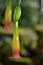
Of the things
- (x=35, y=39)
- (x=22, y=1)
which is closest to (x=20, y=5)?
(x=22, y=1)

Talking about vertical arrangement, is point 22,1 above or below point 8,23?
above

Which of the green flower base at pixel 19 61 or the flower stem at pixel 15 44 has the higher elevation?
the flower stem at pixel 15 44

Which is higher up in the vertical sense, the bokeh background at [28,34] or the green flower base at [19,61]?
the bokeh background at [28,34]

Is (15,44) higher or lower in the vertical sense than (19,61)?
higher

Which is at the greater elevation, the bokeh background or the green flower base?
the bokeh background

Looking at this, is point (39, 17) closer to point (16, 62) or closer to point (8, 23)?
point (8, 23)

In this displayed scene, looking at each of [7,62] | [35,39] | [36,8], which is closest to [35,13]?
[36,8]

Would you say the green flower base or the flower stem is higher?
the flower stem

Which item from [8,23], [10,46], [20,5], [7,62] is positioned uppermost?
[20,5]

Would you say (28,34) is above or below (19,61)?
above
